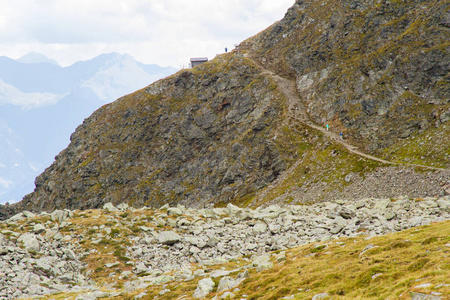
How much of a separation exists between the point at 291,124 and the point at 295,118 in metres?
3.25

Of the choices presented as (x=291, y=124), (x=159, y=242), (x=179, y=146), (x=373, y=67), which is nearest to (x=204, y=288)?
(x=159, y=242)

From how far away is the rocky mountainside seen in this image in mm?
90194

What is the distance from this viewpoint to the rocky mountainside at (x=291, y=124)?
90194 mm

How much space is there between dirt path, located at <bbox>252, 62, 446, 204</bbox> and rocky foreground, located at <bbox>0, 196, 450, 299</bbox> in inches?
1763

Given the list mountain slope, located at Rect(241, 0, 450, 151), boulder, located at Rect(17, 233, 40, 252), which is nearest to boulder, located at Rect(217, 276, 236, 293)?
boulder, located at Rect(17, 233, 40, 252)

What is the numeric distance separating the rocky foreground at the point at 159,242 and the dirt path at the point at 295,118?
4478 cm

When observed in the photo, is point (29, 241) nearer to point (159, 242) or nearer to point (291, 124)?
point (159, 242)

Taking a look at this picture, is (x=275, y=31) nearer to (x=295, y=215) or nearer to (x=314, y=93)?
(x=314, y=93)

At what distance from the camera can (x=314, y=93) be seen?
125 meters

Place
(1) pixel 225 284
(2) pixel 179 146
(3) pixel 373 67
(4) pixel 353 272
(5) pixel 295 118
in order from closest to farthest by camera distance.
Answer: (4) pixel 353 272 → (1) pixel 225 284 → (3) pixel 373 67 → (5) pixel 295 118 → (2) pixel 179 146

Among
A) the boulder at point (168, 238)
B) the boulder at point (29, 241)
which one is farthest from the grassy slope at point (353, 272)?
the boulder at point (29, 241)

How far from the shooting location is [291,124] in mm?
119562

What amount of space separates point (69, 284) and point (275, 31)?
15781 cm

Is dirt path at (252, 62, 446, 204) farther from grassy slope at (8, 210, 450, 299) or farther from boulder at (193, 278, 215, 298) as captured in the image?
boulder at (193, 278, 215, 298)
